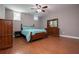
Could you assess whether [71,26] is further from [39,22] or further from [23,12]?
[23,12]

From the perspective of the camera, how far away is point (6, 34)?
292 cm

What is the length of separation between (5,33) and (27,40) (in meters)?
1.14

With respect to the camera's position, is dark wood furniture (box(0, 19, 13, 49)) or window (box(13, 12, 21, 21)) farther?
dark wood furniture (box(0, 19, 13, 49))

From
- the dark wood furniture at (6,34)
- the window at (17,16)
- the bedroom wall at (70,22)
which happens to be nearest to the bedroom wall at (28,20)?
the window at (17,16)

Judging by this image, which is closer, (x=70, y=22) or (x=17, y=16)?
(x=17, y=16)

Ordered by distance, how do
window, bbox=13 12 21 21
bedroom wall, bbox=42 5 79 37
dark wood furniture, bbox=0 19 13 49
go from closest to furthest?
window, bbox=13 12 21 21
dark wood furniture, bbox=0 19 13 49
bedroom wall, bbox=42 5 79 37

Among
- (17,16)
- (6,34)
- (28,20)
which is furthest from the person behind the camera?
(6,34)

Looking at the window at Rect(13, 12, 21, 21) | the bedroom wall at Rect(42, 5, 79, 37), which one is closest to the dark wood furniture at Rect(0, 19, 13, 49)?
the window at Rect(13, 12, 21, 21)

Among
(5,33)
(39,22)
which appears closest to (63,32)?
(39,22)

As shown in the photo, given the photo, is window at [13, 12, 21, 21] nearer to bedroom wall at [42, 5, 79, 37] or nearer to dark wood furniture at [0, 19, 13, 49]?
dark wood furniture at [0, 19, 13, 49]

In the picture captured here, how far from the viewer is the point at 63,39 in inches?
130

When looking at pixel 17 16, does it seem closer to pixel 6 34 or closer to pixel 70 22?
pixel 6 34

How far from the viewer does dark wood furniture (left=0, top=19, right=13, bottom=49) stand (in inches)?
110

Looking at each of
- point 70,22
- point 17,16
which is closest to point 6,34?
point 17,16
